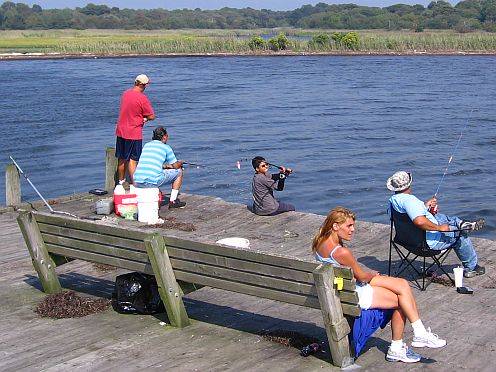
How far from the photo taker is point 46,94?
125 feet

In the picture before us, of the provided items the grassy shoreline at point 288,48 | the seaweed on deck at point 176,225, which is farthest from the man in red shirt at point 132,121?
the grassy shoreline at point 288,48

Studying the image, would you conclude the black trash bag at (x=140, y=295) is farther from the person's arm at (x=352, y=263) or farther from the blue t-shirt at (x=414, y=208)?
the blue t-shirt at (x=414, y=208)

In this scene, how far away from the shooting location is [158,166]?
34.9 ft

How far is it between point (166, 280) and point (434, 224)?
2329 mm

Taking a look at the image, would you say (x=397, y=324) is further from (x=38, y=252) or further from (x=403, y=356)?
(x=38, y=252)

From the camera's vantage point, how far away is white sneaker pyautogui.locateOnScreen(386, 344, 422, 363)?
236 inches

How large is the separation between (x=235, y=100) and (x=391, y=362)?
29.4m

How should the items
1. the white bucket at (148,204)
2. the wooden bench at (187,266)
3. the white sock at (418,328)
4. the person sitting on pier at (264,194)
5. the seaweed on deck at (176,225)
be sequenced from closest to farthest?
the wooden bench at (187,266), the white sock at (418,328), the seaweed on deck at (176,225), the white bucket at (148,204), the person sitting on pier at (264,194)

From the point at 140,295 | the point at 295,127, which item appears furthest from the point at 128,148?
the point at 295,127

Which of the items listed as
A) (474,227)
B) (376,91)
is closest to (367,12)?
(376,91)

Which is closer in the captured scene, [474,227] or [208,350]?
[208,350]

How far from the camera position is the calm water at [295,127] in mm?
18438

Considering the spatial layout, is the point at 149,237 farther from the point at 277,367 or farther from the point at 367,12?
the point at 367,12

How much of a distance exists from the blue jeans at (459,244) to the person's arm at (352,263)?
184 centimetres
